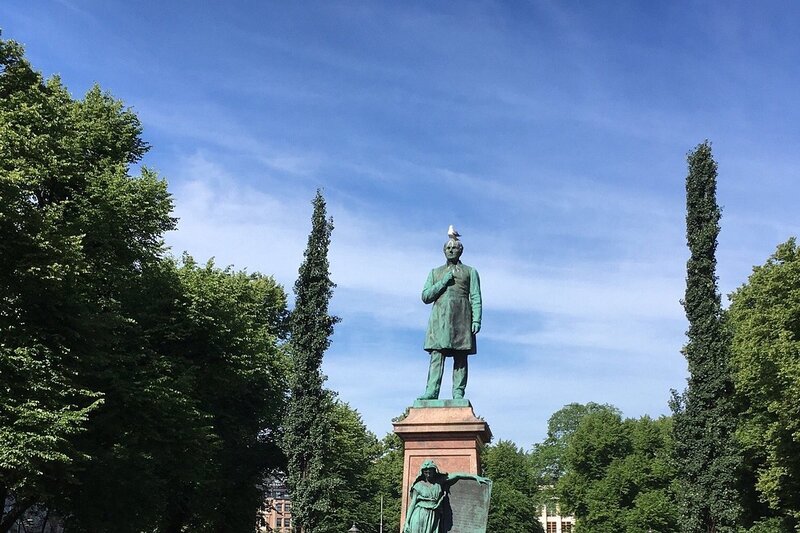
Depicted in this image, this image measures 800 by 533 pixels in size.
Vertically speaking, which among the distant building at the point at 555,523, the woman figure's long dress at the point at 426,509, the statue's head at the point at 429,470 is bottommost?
the woman figure's long dress at the point at 426,509

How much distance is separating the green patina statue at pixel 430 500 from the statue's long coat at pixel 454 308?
2.61m

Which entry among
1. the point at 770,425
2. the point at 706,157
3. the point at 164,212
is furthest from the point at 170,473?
the point at 706,157

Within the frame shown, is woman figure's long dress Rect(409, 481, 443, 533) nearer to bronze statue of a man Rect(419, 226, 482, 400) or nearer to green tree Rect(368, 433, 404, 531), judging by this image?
bronze statue of a man Rect(419, 226, 482, 400)

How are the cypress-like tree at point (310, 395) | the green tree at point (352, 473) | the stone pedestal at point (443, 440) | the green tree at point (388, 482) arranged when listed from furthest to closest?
the green tree at point (388, 482), the green tree at point (352, 473), the cypress-like tree at point (310, 395), the stone pedestal at point (443, 440)

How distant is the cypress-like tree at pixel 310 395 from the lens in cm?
3344

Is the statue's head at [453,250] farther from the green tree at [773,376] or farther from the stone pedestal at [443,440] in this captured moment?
the green tree at [773,376]

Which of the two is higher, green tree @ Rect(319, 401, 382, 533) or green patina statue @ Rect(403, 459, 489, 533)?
green tree @ Rect(319, 401, 382, 533)

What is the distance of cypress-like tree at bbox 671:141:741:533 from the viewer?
30.8 meters

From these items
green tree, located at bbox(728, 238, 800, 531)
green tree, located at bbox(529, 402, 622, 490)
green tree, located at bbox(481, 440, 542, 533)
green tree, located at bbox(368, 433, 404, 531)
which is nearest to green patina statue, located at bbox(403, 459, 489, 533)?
green tree, located at bbox(728, 238, 800, 531)

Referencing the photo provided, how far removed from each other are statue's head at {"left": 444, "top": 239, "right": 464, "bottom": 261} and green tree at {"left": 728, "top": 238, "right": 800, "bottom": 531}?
17436 millimetres

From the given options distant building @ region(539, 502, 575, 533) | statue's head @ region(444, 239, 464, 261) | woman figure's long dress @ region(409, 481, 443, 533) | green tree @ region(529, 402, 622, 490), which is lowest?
woman figure's long dress @ region(409, 481, 443, 533)

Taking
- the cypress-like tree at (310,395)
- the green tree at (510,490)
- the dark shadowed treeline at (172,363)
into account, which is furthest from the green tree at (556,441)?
the cypress-like tree at (310,395)

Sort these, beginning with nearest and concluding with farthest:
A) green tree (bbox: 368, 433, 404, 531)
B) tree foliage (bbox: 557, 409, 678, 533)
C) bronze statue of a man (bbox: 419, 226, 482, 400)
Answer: bronze statue of a man (bbox: 419, 226, 482, 400) < tree foliage (bbox: 557, 409, 678, 533) < green tree (bbox: 368, 433, 404, 531)

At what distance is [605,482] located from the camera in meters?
56.1
